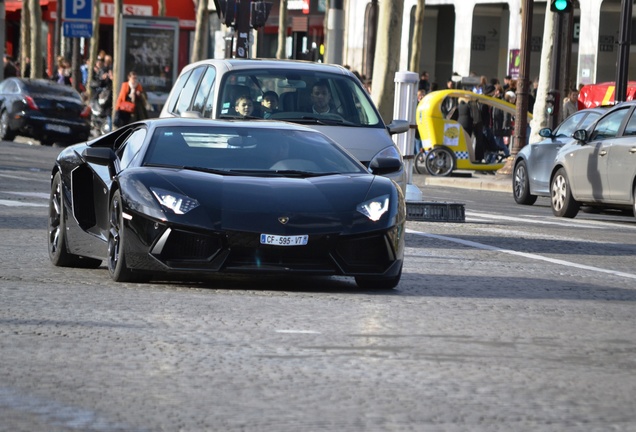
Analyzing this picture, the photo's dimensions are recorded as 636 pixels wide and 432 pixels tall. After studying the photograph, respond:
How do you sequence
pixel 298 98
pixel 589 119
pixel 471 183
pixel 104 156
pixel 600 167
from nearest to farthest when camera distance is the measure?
pixel 104 156
pixel 298 98
pixel 600 167
pixel 589 119
pixel 471 183

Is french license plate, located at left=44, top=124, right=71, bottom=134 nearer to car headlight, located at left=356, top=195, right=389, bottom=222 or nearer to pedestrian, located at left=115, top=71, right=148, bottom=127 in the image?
pedestrian, located at left=115, top=71, right=148, bottom=127

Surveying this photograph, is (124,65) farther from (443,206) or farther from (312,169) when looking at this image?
(312,169)

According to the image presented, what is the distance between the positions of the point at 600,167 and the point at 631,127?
615 millimetres

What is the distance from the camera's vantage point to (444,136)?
32906 mm

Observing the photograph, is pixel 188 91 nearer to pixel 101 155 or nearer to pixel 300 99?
pixel 300 99

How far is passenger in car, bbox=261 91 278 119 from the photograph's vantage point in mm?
15219

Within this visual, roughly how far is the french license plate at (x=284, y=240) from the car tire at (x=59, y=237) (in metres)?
2.13

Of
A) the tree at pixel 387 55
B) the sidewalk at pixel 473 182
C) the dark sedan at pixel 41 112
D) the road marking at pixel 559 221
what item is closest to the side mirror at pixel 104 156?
the road marking at pixel 559 221

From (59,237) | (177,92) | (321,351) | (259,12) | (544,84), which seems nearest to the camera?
(321,351)

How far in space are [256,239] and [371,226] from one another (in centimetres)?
77

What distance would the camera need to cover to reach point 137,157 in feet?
35.9

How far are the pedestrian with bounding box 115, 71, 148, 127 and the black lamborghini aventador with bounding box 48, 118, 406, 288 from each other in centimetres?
2489

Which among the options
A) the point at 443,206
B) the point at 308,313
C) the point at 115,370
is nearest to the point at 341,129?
the point at 443,206

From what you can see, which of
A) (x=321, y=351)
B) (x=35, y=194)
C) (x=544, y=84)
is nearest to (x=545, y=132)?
(x=35, y=194)
